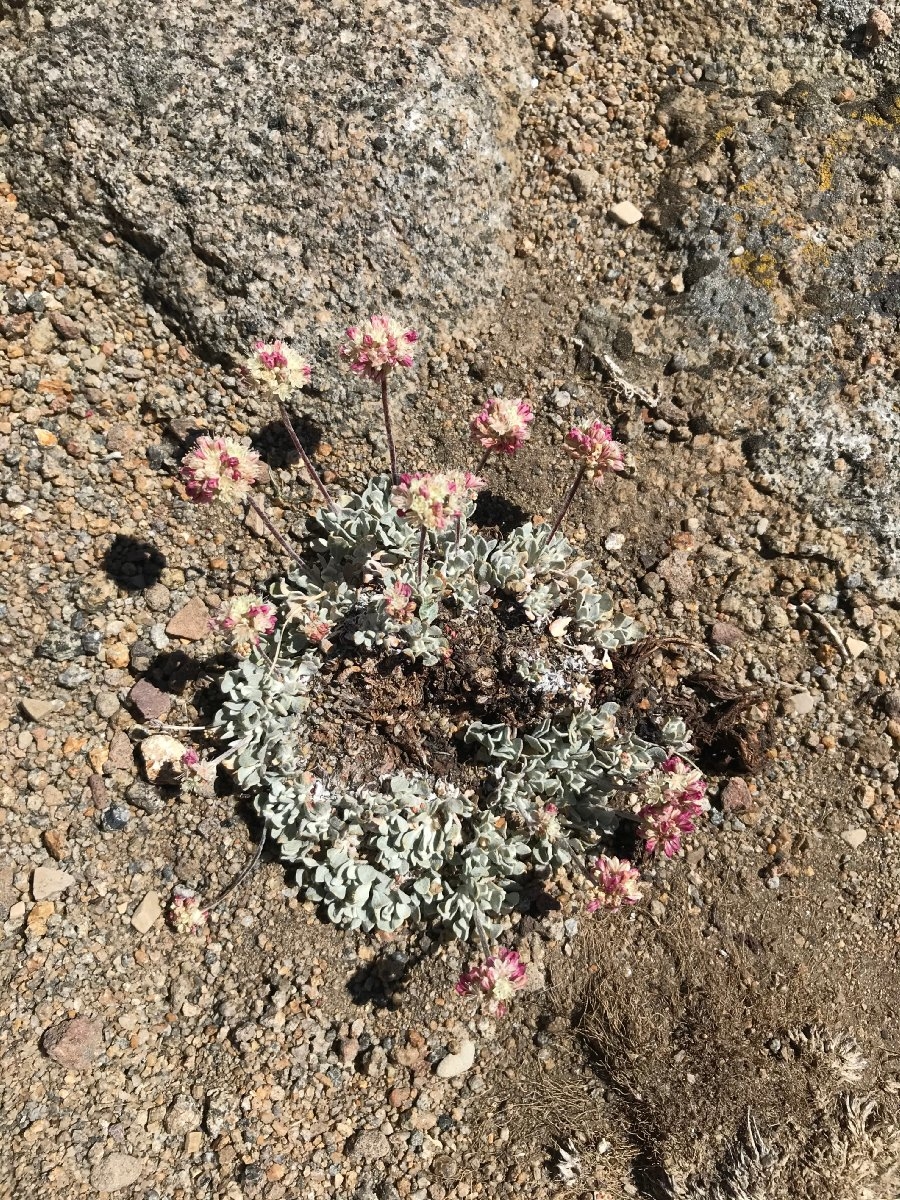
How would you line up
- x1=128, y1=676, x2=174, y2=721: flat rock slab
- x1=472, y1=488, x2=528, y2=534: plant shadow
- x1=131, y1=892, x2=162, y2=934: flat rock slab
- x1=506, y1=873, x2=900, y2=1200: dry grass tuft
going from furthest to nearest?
x1=472, y1=488, x2=528, y2=534: plant shadow
x1=128, y1=676, x2=174, y2=721: flat rock slab
x1=131, y1=892, x2=162, y2=934: flat rock slab
x1=506, y1=873, x2=900, y2=1200: dry grass tuft

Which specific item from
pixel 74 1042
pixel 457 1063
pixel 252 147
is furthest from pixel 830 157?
pixel 74 1042

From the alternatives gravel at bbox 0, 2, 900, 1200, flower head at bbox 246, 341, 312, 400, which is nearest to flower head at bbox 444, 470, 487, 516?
gravel at bbox 0, 2, 900, 1200

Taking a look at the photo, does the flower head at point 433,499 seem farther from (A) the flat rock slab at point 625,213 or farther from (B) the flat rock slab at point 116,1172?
(B) the flat rock slab at point 116,1172

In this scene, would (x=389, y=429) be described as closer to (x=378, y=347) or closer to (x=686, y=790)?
(x=378, y=347)

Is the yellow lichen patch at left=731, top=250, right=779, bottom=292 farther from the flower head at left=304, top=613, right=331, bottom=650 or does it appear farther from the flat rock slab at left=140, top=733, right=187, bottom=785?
the flat rock slab at left=140, top=733, right=187, bottom=785

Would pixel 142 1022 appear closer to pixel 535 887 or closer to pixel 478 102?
pixel 535 887

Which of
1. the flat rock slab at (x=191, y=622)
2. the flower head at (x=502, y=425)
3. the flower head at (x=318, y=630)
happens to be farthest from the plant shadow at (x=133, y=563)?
the flower head at (x=502, y=425)

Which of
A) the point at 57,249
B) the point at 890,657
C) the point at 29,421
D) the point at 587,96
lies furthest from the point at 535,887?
the point at 587,96
